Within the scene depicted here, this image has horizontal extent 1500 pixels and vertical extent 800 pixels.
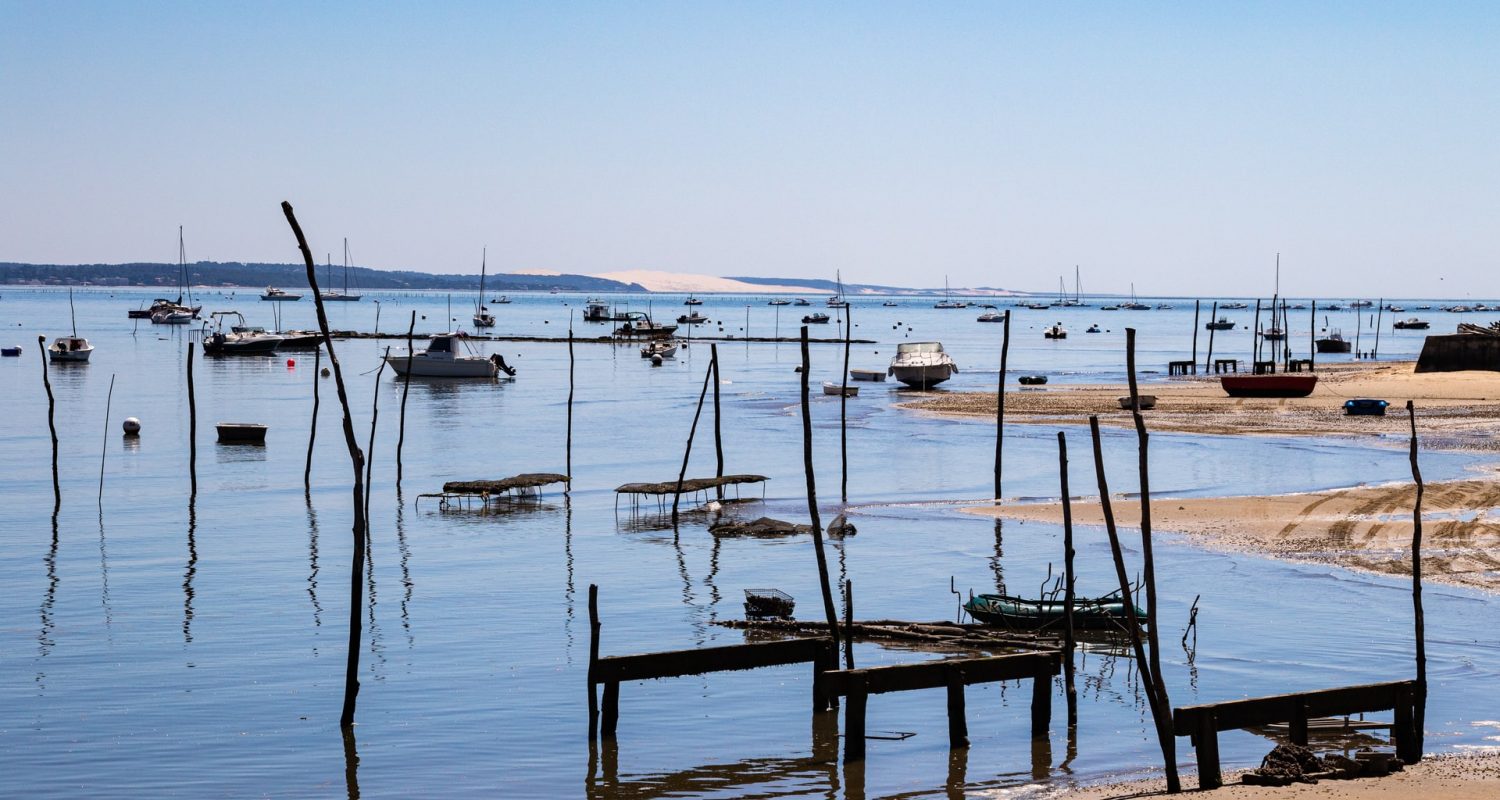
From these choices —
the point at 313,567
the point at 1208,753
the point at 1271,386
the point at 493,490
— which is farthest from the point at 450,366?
the point at 1208,753

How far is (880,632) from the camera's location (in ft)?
63.6

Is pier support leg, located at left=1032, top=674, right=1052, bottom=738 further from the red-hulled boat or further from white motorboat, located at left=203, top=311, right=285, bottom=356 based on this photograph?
white motorboat, located at left=203, top=311, right=285, bottom=356

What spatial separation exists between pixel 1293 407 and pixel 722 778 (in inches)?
1978

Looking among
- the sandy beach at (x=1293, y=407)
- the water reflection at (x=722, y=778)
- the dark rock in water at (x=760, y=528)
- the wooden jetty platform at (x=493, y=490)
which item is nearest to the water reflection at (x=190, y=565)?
the wooden jetty platform at (x=493, y=490)

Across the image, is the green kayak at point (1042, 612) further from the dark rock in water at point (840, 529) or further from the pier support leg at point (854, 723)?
the dark rock in water at point (840, 529)

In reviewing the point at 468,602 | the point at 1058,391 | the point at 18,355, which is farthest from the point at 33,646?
the point at 18,355

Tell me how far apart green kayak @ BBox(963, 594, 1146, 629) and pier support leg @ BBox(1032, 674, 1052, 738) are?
326cm

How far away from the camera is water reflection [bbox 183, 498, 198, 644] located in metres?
22.4

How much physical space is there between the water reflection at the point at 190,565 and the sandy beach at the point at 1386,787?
45.0 ft

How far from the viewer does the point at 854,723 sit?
49.0ft

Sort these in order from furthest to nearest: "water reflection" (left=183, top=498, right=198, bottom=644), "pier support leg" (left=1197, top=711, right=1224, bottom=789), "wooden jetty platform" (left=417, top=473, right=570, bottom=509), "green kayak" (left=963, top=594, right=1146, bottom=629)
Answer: "wooden jetty platform" (left=417, top=473, right=570, bottom=509) < "water reflection" (left=183, top=498, right=198, bottom=644) < "green kayak" (left=963, top=594, right=1146, bottom=629) < "pier support leg" (left=1197, top=711, right=1224, bottom=789)

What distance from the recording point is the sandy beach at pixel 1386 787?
12.7 metres

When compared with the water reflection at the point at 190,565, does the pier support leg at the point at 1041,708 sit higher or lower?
higher

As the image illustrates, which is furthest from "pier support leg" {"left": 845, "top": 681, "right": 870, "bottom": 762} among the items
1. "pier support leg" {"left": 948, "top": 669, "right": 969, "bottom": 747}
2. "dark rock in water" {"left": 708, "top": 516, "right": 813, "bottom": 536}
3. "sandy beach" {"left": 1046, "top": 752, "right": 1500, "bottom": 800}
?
"dark rock in water" {"left": 708, "top": 516, "right": 813, "bottom": 536}
